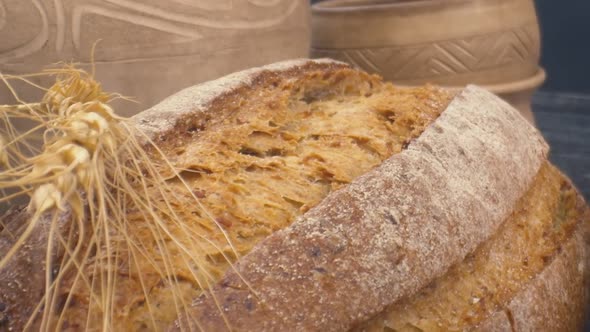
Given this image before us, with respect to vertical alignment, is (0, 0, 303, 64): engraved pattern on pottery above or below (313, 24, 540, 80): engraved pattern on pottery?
above

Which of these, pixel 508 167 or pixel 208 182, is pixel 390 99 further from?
pixel 208 182

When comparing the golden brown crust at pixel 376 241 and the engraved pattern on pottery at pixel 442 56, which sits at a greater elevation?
the golden brown crust at pixel 376 241

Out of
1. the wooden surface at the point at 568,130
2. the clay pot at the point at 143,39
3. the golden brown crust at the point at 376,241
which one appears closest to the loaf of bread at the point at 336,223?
the golden brown crust at the point at 376,241

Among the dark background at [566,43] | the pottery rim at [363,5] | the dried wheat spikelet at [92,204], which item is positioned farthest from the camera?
the dark background at [566,43]

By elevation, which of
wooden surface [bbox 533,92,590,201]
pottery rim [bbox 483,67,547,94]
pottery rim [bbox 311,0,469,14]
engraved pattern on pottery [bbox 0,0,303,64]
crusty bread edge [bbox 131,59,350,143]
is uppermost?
engraved pattern on pottery [bbox 0,0,303,64]

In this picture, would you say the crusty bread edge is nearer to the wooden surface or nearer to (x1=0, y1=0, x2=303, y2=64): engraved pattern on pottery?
(x1=0, y1=0, x2=303, y2=64): engraved pattern on pottery

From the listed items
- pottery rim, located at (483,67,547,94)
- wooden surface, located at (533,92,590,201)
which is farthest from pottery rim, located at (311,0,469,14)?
wooden surface, located at (533,92,590,201)

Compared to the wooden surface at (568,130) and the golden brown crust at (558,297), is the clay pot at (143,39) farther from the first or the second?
the wooden surface at (568,130)
